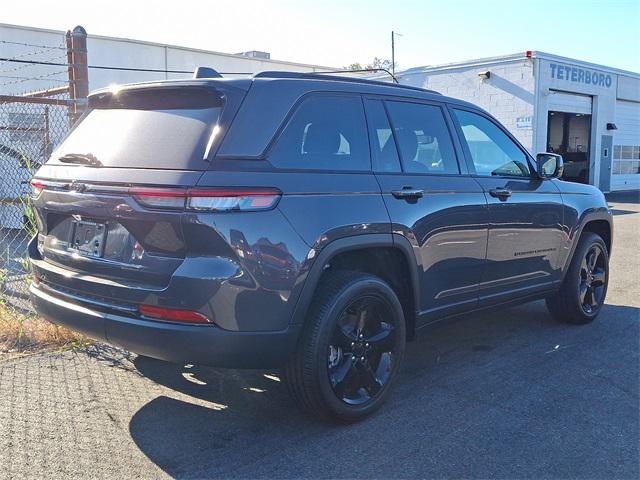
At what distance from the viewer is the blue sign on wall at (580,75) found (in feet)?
69.8

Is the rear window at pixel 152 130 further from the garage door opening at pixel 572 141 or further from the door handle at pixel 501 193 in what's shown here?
the garage door opening at pixel 572 141

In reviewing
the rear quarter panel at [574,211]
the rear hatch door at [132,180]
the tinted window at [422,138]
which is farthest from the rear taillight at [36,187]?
the rear quarter panel at [574,211]

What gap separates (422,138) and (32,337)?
139 inches

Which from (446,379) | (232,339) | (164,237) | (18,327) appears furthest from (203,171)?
(18,327)

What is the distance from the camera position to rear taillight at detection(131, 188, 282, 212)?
10.2 feet

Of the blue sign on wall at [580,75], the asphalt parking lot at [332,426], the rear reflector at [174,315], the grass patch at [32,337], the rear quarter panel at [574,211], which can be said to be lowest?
the asphalt parking lot at [332,426]

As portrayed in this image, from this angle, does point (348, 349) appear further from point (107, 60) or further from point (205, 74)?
point (107, 60)

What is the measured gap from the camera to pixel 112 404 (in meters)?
4.05

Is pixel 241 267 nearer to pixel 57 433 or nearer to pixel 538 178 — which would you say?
pixel 57 433

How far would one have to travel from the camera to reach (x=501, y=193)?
4.84 m

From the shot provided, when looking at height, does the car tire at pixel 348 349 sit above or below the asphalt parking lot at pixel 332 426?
above

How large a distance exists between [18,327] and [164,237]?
2.88m

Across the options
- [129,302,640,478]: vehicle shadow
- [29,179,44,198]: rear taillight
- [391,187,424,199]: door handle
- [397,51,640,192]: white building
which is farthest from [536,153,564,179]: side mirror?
[397,51,640,192]: white building

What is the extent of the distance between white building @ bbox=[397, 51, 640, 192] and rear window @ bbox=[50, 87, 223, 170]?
18.5m
